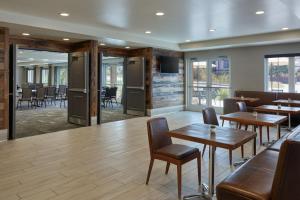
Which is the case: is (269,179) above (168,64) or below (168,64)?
below

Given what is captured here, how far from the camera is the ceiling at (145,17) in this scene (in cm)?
421

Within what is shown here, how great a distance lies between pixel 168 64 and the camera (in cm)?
884

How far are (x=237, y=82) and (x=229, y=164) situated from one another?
5.37m

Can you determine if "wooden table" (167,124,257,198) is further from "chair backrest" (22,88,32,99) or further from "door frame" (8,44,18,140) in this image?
"chair backrest" (22,88,32,99)

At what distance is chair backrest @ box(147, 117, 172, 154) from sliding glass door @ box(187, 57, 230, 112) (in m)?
6.32

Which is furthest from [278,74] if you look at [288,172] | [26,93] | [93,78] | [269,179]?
[26,93]

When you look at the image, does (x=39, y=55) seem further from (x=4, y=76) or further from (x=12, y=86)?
(x=4, y=76)

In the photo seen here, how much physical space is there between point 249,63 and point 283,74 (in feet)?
3.53

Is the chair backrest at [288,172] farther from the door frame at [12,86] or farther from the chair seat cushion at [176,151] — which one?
the door frame at [12,86]

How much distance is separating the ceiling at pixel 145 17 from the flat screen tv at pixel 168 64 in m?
1.71

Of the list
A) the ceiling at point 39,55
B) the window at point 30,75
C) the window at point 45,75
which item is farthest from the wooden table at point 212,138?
the window at point 30,75

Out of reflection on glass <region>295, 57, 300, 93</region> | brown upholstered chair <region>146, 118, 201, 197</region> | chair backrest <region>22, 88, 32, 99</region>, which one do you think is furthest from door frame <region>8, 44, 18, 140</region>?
reflection on glass <region>295, 57, 300, 93</region>

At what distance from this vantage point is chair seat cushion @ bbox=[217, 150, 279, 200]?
1789mm

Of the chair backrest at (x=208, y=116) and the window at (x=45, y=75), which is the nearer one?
the chair backrest at (x=208, y=116)
